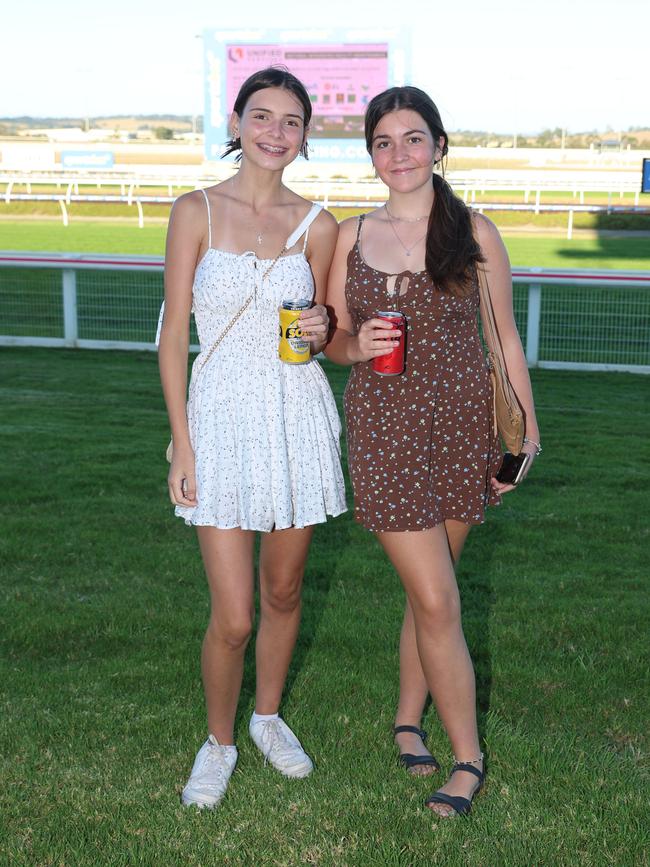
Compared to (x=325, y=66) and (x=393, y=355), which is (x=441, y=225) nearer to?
(x=393, y=355)

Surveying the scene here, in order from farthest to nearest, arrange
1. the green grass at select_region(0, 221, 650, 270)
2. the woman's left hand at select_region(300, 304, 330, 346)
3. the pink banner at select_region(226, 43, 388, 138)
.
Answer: the pink banner at select_region(226, 43, 388, 138) → the green grass at select_region(0, 221, 650, 270) → the woman's left hand at select_region(300, 304, 330, 346)

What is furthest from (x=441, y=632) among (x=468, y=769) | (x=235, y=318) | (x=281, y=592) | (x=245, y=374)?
(x=235, y=318)

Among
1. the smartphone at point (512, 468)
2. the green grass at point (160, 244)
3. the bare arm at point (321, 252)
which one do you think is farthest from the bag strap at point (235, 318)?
the green grass at point (160, 244)

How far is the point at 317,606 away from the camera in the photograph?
16.1ft

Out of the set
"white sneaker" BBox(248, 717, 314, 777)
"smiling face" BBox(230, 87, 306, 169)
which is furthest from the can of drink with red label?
"white sneaker" BBox(248, 717, 314, 777)

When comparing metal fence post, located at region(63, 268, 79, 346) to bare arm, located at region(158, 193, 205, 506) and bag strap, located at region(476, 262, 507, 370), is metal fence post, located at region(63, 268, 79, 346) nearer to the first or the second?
bare arm, located at region(158, 193, 205, 506)

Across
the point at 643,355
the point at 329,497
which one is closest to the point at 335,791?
the point at 329,497

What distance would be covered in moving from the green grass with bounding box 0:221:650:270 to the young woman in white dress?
59.1ft

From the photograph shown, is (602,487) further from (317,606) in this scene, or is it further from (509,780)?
(509,780)

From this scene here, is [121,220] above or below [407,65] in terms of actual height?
below

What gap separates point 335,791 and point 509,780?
51 centimetres

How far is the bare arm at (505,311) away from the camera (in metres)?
3.16

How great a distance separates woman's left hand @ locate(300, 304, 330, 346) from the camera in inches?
118

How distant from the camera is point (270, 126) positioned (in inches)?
125
